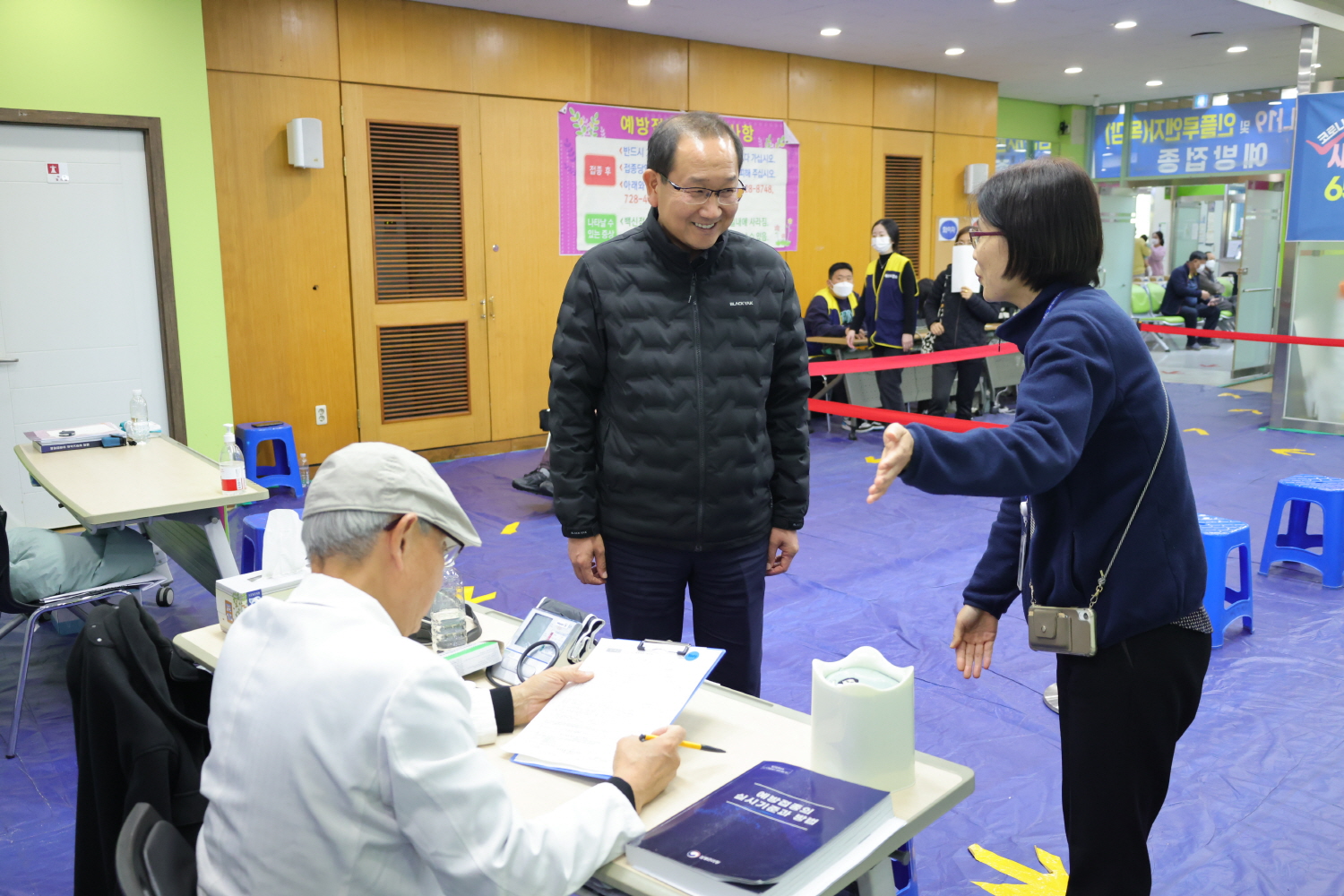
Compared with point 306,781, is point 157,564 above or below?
below

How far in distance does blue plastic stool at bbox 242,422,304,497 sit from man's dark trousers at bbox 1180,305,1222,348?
37.8ft

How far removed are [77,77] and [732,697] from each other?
5603mm

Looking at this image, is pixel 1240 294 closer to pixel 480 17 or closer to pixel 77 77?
pixel 480 17

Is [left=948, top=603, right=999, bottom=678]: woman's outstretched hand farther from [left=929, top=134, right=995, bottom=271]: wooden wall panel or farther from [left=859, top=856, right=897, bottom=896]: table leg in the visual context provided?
[left=929, top=134, right=995, bottom=271]: wooden wall panel

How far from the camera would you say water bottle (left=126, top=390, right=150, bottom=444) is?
471cm

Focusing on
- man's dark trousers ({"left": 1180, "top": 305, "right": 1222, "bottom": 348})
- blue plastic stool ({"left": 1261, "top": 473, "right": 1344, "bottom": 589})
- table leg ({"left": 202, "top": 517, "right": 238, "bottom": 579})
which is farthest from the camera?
man's dark trousers ({"left": 1180, "top": 305, "right": 1222, "bottom": 348})

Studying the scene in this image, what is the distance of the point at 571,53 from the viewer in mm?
7684

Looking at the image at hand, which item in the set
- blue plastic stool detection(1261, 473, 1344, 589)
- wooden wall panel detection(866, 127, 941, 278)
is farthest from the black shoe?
wooden wall panel detection(866, 127, 941, 278)

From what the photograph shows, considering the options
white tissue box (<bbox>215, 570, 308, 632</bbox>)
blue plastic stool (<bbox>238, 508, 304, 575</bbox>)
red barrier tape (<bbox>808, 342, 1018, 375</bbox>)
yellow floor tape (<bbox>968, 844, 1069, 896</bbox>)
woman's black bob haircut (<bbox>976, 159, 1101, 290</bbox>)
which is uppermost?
woman's black bob haircut (<bbox>976, 159, 1101, 290</bbox>)

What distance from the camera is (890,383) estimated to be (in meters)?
8.10

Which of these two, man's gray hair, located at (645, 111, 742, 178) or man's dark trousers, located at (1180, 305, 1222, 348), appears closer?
man's gray hair, located at (645, 111, 742, 178)

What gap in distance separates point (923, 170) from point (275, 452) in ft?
22.9

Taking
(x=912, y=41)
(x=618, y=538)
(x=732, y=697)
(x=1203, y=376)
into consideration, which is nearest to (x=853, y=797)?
(x=732, y=697)

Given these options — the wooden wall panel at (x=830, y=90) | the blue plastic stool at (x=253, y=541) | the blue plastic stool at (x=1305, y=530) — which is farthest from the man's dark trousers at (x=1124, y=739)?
the wooden wall panel at (x=830, y=90)
